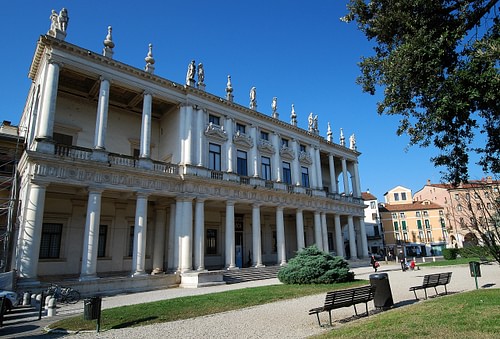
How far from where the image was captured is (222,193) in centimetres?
2472

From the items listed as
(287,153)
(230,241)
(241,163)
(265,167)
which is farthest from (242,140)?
(230,241)

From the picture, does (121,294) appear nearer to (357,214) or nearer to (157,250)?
(157,250)

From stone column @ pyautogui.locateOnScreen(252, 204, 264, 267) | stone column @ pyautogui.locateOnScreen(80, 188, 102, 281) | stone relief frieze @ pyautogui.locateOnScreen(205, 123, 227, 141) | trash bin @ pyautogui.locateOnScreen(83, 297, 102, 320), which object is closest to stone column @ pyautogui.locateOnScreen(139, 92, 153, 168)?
stone column @ pyautogui.locateOnScreen(80, 188, 102, 281)

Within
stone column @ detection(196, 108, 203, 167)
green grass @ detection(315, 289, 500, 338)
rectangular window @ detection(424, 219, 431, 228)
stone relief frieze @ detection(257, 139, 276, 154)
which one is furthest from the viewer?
rectangular window @ detection(424, 219, 431, 228)

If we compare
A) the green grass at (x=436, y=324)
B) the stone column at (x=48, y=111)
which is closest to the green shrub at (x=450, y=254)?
the green grass at (x=436, y=324)

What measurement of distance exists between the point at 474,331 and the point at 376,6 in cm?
847

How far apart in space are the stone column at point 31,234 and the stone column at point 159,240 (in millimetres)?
8322

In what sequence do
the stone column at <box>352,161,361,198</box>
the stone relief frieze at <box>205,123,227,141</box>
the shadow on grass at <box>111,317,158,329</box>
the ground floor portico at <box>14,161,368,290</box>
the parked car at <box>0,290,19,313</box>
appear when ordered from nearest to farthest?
1. the shadow on grass at <box>111,317,158,329</box>
2. the parked car at <box>0,290,19,313</box>
3. the ground floor portico at <box>14,161,368,290</box>
4. the stone relief frieze at <box>205,123,227,141</box>
5. the stone column at <box>352,161,361,198</box>

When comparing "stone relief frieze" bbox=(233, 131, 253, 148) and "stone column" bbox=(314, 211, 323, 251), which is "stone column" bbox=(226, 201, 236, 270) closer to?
"stone relief frieze" bbox=(233, 131, 253, 148)

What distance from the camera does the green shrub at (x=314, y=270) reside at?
58.8 feet

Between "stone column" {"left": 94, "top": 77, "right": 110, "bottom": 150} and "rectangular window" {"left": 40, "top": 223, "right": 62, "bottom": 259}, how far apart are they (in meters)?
6.06

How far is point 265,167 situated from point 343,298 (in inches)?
833

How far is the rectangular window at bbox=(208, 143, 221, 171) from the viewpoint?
25642 millimetres

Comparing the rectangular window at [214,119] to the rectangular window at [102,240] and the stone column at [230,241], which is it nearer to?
the stone column at [230,241]
